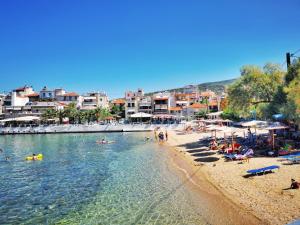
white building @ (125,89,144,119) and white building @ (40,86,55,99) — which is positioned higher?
white building @ (40,86,55,99)

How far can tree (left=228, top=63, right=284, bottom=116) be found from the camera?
39.9m

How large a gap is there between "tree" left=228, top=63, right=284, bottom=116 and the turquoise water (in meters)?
17.9

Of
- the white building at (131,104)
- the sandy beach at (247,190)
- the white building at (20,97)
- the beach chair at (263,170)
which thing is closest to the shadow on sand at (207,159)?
the sandy beach at (247,190)

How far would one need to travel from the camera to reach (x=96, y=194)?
18031mm

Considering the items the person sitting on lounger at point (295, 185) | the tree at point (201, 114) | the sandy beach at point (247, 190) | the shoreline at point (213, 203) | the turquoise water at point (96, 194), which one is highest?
the tree at point (201, 114)

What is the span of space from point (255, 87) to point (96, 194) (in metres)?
29.1

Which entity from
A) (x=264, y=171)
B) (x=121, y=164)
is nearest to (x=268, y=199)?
(x=264, y=171)

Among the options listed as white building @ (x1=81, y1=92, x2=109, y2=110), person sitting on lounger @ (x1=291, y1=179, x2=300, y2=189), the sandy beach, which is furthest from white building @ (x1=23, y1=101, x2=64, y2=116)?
person sitting on lounger @ (x1=291, y1=179, x2=300, y2=189)

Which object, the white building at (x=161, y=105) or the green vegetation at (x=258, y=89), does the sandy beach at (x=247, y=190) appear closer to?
the green vegetation at (x=258, y=89)

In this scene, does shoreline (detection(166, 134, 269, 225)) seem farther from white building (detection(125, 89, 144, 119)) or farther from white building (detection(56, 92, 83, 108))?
white building (detection(56, 92, 83, 108))

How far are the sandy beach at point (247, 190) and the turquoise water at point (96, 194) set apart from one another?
139cm

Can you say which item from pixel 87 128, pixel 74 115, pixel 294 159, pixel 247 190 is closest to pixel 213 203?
pixel 247 190

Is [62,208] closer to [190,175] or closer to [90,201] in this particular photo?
[90,201]

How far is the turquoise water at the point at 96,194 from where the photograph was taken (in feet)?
46.4
